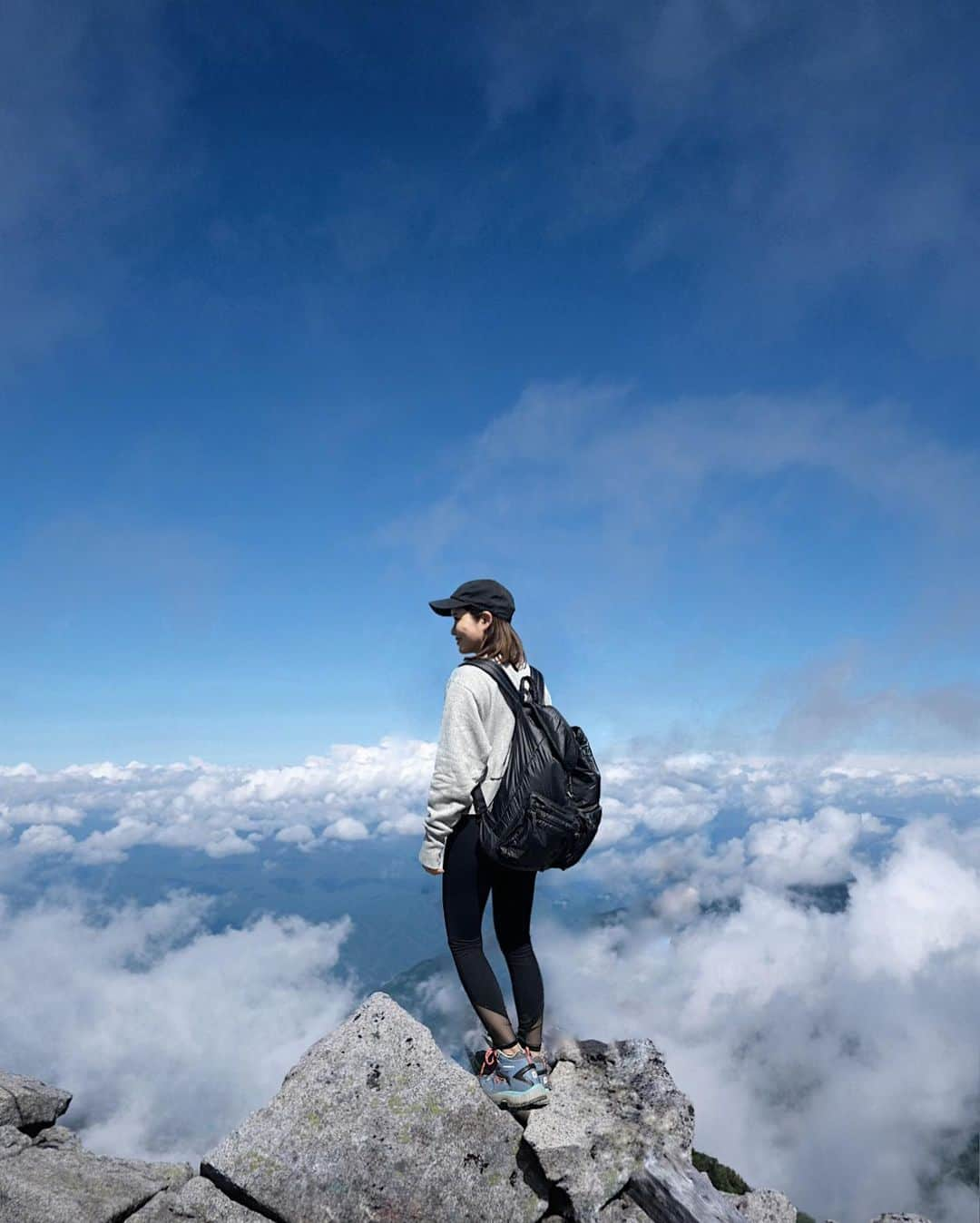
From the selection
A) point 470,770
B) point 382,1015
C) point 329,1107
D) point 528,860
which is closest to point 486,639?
point 470,770

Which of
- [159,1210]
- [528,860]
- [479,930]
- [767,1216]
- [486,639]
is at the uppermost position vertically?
[486,639]

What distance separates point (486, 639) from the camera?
20.7ft

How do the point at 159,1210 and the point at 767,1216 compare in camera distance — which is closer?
the point at 159,1210

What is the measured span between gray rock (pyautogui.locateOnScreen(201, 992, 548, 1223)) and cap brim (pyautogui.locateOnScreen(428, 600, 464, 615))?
155 inches

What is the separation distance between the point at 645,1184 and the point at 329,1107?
2628 mm

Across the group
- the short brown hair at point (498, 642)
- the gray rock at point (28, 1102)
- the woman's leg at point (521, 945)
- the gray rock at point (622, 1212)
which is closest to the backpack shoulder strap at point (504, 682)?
the short brown hair at point (498, 642)

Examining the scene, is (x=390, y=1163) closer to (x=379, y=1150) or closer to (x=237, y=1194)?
(x=379, y=1150)

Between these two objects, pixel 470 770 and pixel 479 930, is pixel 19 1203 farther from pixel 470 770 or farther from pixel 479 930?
pixel 470 770

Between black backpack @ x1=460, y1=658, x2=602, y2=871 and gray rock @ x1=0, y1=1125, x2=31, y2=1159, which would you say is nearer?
black backpack @ x1=460, y1=658, x2=602, y2=871

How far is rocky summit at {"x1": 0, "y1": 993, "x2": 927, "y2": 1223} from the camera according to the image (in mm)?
5449

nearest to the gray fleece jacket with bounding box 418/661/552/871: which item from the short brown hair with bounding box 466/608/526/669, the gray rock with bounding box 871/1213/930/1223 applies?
the short brown hair with bounding box 466/608/526/669

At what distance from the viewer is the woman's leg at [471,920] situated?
19.2 ft

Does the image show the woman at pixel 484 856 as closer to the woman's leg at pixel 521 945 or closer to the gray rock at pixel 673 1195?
the woman's leg at pixel 521 945

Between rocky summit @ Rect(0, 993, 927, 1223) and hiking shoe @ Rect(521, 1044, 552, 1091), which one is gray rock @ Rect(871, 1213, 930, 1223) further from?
hiking shoe @ Rect(521, 1044, 552, 1091)
